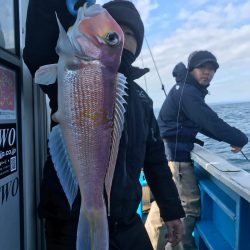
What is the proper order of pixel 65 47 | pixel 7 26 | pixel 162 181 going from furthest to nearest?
pixel 162 181 → pixel 7 26 → pixel 65 47

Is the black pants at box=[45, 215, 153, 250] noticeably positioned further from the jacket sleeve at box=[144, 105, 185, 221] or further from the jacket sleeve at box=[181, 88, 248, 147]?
the jacket sleeve at box=[181, 88, 248, 147]

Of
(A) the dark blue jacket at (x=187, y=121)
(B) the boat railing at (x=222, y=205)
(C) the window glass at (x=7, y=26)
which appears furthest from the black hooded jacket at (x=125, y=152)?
(A) the dark blue jacket at (x=187, y=121)

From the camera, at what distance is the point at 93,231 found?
119 centimetres

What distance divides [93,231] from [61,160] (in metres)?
0.26

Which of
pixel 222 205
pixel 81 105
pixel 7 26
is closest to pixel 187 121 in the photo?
pixel 222 205

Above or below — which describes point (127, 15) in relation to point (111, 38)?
above

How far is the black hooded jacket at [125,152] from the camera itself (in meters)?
1.32

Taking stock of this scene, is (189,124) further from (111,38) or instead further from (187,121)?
(111,38)

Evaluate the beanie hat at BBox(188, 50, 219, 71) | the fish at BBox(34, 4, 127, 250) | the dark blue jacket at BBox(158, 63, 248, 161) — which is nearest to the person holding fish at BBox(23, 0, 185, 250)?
the fish at BBox(34, 4, 127, 250)

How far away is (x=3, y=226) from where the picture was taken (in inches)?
57.6

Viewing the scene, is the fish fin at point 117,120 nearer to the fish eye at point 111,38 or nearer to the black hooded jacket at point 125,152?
the fish eye at point 111,38

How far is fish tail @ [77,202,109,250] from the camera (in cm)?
117

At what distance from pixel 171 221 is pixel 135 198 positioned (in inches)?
20.7

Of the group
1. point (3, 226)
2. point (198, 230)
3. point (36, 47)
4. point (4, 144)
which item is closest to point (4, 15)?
point (36, 47)
